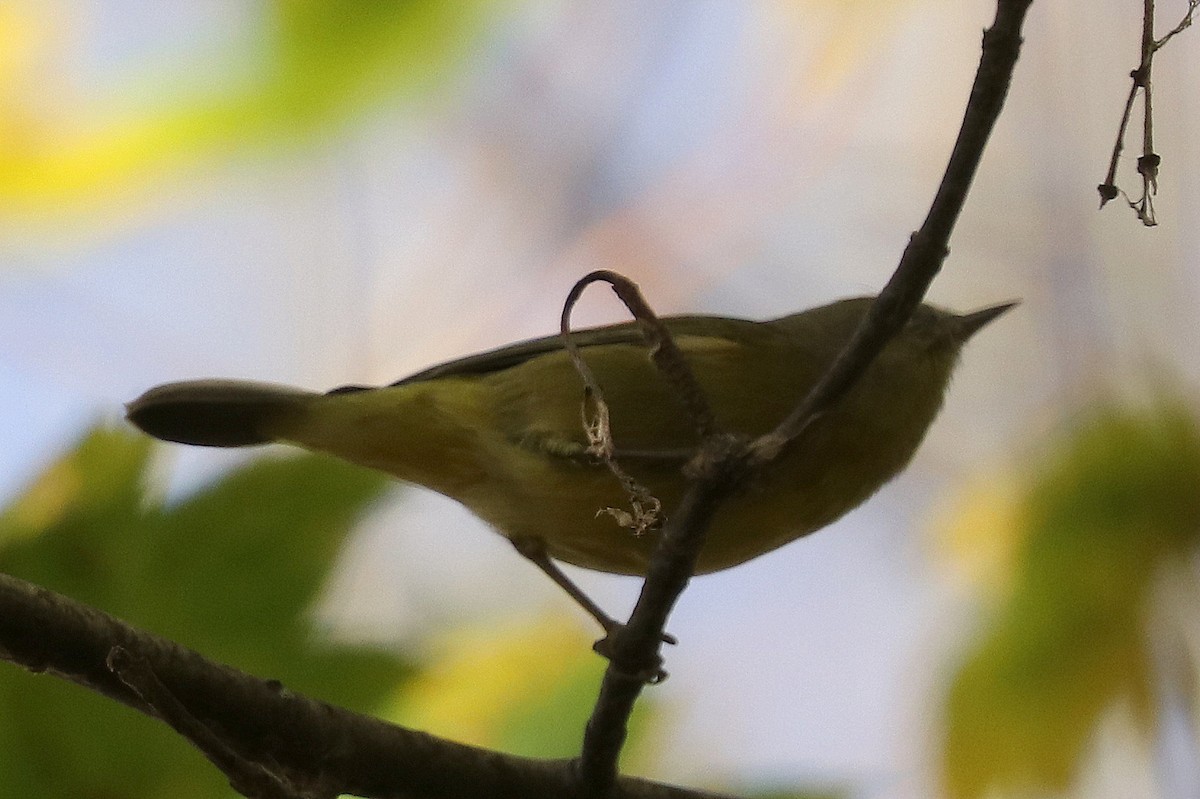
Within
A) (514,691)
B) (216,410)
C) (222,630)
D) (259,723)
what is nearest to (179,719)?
(259,723)

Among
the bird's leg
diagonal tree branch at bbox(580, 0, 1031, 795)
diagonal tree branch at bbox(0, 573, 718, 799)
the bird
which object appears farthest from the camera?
the bird's leg

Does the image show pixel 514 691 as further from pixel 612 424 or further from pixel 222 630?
pixel 612 424

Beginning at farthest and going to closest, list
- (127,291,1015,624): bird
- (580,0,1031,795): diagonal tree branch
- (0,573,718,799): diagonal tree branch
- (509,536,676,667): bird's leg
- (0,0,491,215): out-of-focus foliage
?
(0,0,491,215): out-of-focus foliage < (509,536,676,667): bird's leg < (127,291,1015,624): bird < (0,573,718,799): diagonal tree branch < (580,0,1031,795): diagonal tree branch

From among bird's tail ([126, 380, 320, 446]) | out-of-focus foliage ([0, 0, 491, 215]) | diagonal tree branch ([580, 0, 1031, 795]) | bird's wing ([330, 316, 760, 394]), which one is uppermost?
out-of-focus foliage ([0, 0, 491, 215])

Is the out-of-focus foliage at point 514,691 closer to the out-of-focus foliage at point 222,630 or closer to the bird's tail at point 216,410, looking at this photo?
the out-of-focus foliage at point 222,630

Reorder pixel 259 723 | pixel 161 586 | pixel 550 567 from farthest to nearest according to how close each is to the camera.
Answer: pixel 161 586 → pixel 550 567 → pixel 259 723

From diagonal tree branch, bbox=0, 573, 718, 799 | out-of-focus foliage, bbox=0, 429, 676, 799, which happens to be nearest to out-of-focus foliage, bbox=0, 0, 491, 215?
out-of-focus foliage, bbox=0, 429, 676, 799

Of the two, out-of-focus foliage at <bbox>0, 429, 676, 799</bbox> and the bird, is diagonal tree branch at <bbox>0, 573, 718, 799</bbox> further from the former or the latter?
out-of-focus foliage at <bbox>0, 429, 676, 799</bbox>
